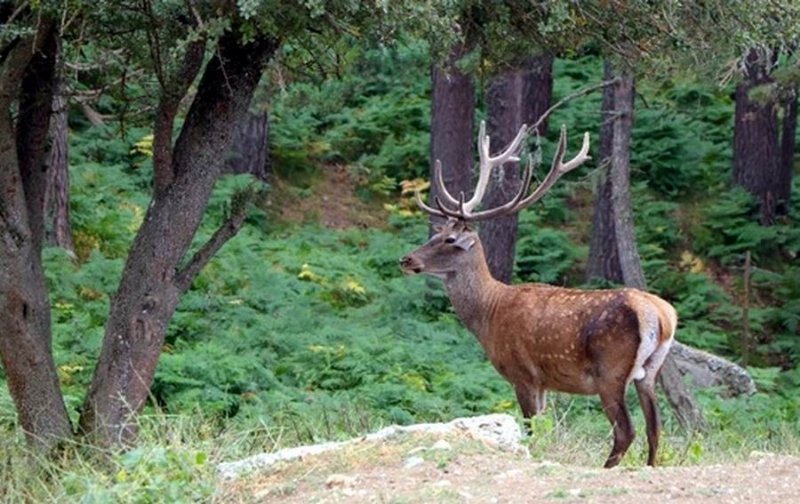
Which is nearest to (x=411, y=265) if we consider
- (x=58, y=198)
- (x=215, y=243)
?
(x=215, y=243)

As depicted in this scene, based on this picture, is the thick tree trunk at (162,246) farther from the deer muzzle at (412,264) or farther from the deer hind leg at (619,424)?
the deer hind leg at (619,424)

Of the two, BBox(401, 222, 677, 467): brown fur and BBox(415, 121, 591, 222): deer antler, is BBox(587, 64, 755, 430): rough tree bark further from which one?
BBox(401, 222, 677, 467): brown fur

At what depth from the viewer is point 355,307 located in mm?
17609

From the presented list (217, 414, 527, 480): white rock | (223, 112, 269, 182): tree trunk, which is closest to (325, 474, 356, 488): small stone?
(217, 414, 527, 480): white rock

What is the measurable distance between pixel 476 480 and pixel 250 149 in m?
14.8

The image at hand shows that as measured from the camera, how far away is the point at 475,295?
34.1ft

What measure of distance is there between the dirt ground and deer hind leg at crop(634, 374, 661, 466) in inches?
53.0

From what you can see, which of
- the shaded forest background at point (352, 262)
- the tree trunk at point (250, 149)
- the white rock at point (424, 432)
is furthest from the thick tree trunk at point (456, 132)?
the white rock at point (424, 432)

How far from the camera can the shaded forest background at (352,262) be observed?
9.62 m

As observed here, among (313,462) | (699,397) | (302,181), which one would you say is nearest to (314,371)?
(699,397)

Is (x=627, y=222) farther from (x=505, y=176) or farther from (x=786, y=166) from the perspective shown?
(x=786, y=166)

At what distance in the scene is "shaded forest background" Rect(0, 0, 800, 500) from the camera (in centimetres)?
962

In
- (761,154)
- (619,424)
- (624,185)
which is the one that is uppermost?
(761,154)

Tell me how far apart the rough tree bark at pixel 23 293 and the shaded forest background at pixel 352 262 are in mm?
300
